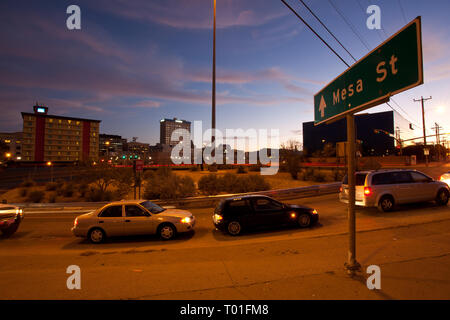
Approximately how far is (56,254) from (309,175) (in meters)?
24.9

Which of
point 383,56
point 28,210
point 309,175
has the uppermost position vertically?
point 383,56

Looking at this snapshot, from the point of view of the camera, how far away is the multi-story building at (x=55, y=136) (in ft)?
274

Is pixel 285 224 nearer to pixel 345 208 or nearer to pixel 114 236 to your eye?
pixel 345 208

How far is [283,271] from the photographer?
4.57 meters

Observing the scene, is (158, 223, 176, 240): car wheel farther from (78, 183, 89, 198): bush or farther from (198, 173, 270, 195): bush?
(78, 183, 89, 198): bush

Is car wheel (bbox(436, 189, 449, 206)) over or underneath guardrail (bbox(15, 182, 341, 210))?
over

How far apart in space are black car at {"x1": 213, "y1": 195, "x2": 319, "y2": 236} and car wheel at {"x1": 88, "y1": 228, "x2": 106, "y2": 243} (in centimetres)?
391

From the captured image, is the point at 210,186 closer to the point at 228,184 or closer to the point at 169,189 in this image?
the point at 228,184

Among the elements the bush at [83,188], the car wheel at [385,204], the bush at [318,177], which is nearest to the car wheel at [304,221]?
the car wheel at [385,204]

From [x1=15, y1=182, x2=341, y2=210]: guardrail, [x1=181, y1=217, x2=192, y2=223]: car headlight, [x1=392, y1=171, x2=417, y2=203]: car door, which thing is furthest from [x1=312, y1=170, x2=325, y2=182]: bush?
[x1=181, y1=217, x2=192, y2=223]: car headlight

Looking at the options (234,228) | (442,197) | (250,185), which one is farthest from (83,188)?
(442,197)

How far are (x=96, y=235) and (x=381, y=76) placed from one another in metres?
8.80

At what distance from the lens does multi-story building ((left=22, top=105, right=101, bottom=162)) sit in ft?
274
